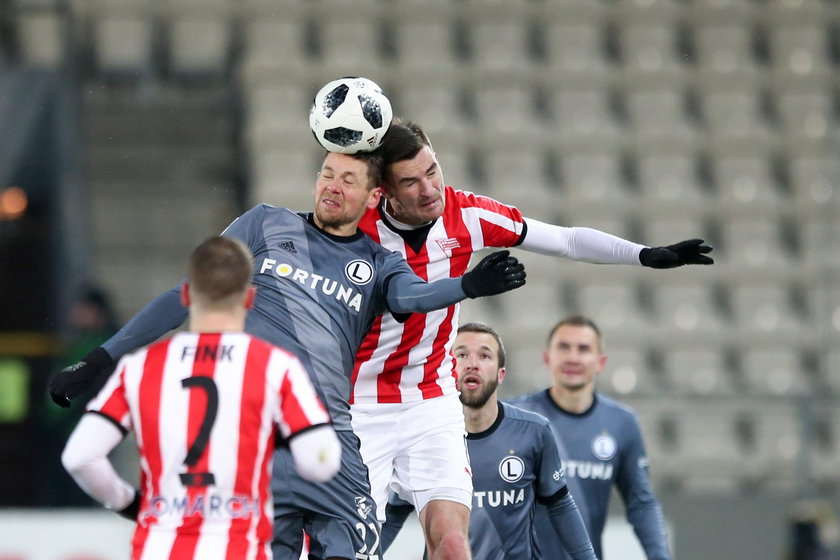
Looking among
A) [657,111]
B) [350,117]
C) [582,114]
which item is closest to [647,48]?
[657,111]

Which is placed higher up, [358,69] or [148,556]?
[358,69]

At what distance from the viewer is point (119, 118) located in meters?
11.3

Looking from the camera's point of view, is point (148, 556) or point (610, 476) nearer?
point (148, 556)

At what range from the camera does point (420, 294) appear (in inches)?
170

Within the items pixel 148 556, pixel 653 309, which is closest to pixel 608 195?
pixel 653 309

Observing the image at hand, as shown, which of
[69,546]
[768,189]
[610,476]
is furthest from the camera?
[768,189]

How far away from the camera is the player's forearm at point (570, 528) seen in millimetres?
5637

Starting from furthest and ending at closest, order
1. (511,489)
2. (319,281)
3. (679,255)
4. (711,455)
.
→ 1. (711,455)
2. (511,489)
3. (679,255)
4. (319,281)

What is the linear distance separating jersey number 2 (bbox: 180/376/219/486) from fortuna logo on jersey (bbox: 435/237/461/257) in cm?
193

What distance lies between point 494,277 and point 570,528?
6.44 feet

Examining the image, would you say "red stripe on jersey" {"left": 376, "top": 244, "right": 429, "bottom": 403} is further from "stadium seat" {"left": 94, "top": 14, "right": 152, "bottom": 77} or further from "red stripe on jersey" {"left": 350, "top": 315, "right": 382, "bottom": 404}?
"stadium seat" {"left": 94, "top": 14, "right": 152, "bottom": 77}

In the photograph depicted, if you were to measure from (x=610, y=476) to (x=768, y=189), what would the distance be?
20.3 feet

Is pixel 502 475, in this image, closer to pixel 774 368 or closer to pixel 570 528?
pixel 570 528

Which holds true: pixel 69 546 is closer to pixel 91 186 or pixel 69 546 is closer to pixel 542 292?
pixel 91 186
